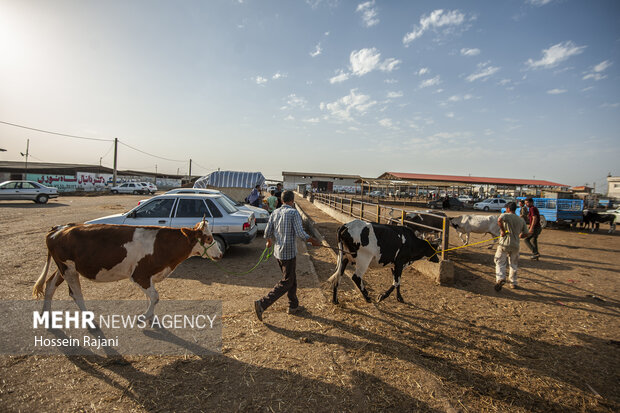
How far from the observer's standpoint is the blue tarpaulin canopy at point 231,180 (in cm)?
1695

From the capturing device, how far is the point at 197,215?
6.75 m

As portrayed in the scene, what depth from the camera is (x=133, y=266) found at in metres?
3.62

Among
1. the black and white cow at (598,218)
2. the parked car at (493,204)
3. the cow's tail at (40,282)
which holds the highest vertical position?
the parked car at (493,204)

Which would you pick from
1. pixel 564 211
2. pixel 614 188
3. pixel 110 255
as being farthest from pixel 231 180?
pixel 614 188

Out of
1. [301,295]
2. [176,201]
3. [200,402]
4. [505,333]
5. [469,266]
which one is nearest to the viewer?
[200,402]

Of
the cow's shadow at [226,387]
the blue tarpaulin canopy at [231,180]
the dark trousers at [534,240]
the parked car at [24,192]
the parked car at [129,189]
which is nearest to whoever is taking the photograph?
the cow's shadow at [226,387]

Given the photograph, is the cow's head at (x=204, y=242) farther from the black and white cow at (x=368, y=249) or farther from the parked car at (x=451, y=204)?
the parked car at (x=451, y=204)

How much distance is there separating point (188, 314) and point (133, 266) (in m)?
1.13

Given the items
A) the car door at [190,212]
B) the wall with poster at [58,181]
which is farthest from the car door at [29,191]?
the car door at [190,212]

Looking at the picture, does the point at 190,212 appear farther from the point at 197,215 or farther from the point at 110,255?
the point at 110,255

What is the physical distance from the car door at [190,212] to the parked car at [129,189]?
36469 mm

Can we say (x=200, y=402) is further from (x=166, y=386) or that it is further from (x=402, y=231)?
(x=402, y=231)

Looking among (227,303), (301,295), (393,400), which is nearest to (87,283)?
(227,303)

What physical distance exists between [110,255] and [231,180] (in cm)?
1414
